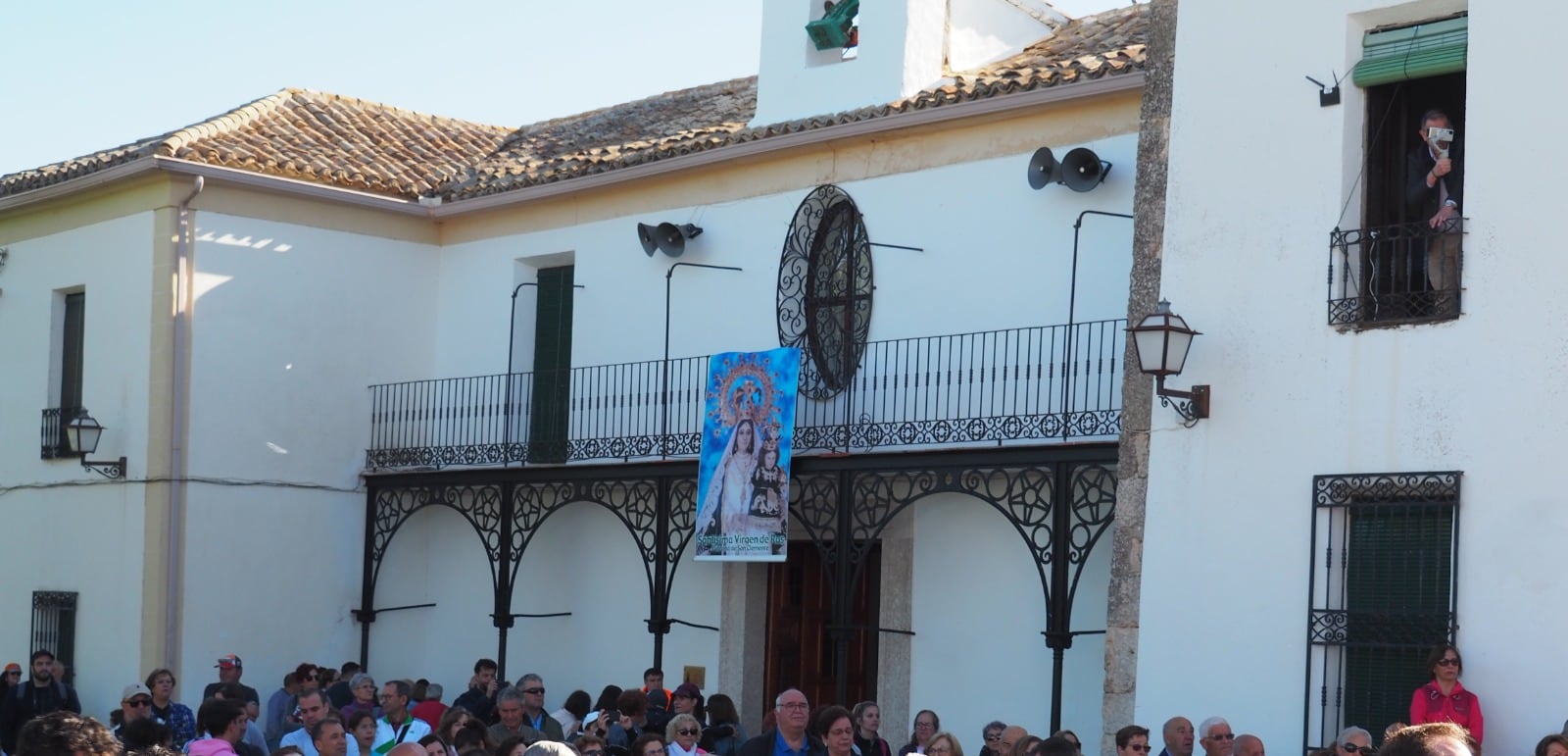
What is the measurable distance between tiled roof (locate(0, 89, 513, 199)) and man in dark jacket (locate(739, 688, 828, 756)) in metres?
9.82

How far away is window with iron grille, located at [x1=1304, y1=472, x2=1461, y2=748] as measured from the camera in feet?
33.6

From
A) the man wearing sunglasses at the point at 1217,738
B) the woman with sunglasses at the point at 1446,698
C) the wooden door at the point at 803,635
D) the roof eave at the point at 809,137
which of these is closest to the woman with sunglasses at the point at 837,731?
the man wearing sunglasses at the point at 1217,738

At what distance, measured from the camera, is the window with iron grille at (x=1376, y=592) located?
10242 mm

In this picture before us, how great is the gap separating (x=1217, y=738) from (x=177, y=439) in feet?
32.3

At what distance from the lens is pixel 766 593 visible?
16172 millimetres

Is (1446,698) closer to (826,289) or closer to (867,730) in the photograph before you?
(867,730)

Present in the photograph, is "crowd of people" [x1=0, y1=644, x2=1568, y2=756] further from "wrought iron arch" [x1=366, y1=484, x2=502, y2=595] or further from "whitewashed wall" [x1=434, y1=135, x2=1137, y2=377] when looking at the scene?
"whitewashed wall" [x1=434, y1=135, x2=1137, y2=377]

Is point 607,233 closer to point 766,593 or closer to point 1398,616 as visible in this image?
point 766,593

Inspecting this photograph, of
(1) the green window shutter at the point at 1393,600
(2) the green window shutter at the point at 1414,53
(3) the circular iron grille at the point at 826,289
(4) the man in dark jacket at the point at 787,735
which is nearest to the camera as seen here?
(4) the man in dark jacket at the point at 787,735

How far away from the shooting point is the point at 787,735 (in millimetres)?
9016

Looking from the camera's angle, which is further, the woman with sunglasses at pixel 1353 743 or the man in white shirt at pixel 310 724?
the man in white shirt at pixel 310 724

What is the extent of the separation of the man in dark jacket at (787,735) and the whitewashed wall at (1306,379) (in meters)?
2.76

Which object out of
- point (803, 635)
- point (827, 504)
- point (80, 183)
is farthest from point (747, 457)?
point (80, 183)

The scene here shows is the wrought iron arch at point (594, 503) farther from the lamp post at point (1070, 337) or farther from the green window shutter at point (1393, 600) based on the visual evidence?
the green window shutter at point (1393, 600)
